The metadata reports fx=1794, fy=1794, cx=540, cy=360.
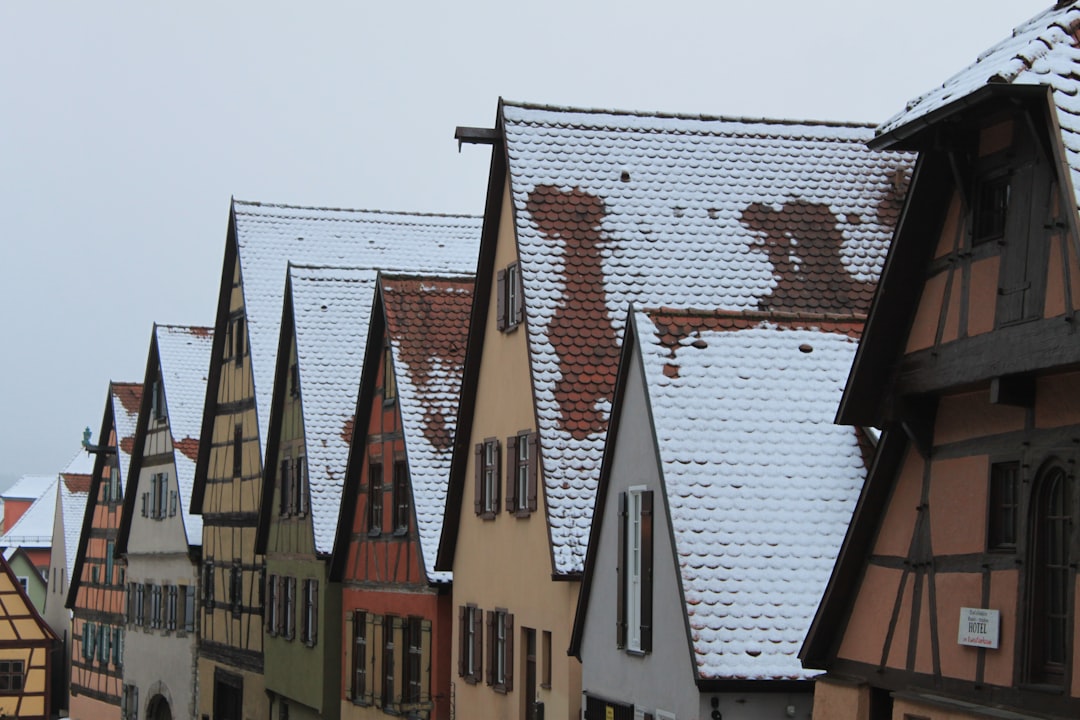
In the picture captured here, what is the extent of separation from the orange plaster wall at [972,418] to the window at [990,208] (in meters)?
1.01

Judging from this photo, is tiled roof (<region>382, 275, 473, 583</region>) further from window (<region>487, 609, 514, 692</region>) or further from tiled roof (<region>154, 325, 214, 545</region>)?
tiled roof (<region>154, 325, 214, 545</region>)

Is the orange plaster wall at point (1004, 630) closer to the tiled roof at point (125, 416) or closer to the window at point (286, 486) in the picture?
the window at point (286, 486)

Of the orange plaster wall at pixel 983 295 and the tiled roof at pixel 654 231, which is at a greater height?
the tiled roof at pixel 654 231

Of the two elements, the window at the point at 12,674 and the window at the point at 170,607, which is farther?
the window at the point at 12,674

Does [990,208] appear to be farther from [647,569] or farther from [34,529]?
[34,529]

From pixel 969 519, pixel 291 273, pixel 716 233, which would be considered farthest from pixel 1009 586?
pixel 291 273

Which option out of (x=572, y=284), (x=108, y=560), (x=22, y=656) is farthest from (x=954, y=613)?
(x=22, y=656)

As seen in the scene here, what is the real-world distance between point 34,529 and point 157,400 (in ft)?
88.8

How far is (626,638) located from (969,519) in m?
5.67

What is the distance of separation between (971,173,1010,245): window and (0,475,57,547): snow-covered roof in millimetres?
60258

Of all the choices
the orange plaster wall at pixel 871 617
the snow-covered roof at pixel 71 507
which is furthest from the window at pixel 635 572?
the snow-covered roof at pixel 71 507

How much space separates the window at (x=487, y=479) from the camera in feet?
73.2

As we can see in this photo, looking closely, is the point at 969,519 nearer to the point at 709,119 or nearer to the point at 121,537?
the point at 709,119

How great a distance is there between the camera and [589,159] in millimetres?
22344
